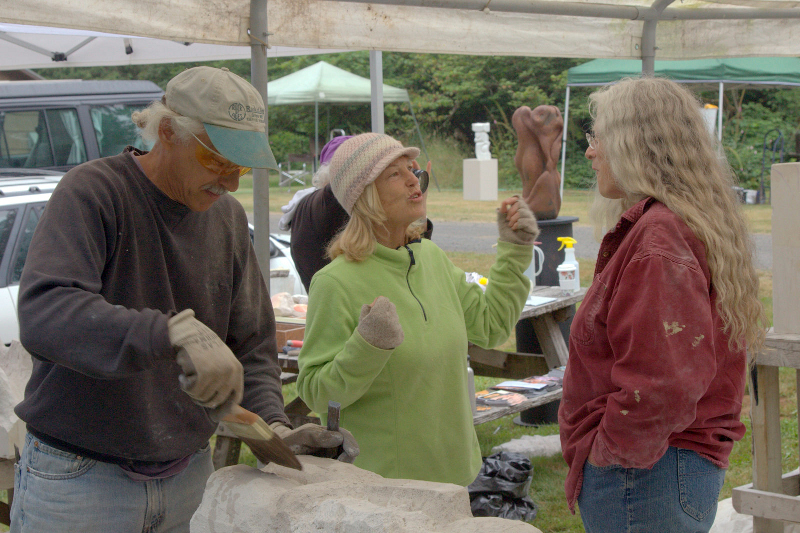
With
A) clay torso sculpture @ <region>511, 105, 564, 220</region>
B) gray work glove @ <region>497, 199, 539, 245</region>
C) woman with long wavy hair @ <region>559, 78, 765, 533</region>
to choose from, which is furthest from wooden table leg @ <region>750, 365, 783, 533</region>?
clay torso sculpture @ <region>511, 105, 564, 220</region>

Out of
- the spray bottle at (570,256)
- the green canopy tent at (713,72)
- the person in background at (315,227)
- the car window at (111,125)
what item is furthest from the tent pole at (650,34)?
the green canopy tent at (713,72)

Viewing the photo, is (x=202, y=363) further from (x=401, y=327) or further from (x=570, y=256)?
(x=570, y=256)

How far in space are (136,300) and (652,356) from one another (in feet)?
3.67

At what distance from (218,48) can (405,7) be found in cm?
346

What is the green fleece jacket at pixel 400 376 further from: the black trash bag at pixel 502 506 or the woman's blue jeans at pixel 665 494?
the black trash bag at pixel 502 506

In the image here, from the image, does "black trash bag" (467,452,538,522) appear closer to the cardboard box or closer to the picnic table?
the picnic table

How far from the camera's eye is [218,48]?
6.27 metres

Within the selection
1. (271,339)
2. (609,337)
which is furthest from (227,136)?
(609,337)

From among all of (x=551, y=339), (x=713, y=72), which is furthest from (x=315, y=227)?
(x=713, y=72)

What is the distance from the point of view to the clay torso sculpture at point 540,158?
5.91 meters

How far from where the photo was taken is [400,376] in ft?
6.59

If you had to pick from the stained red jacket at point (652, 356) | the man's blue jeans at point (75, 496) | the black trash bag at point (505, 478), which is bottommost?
the black trash bag at point (505, 478)

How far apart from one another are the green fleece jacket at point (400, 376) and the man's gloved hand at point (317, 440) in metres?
0.24

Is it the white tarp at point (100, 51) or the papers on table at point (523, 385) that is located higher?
the white tarp at point (100, 51)
